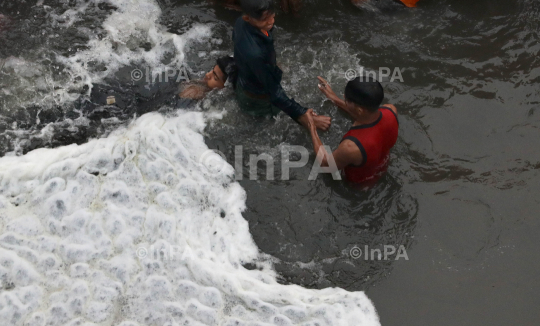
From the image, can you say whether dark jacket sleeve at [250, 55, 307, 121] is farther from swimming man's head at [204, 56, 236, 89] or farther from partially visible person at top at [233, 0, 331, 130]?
swimming man's head at [204, 56, 236, 89]

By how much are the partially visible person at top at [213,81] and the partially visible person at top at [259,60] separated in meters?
0.16

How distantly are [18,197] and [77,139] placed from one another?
2.56 feet

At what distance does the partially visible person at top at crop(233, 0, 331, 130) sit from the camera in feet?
8.78

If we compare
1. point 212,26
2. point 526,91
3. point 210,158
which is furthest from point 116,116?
point 526,91

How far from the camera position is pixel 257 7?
2607mm

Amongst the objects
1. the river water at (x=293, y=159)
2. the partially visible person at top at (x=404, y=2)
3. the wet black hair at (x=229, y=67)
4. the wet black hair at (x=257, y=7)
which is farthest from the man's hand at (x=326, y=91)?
the partially visible person at top at (x=404, y=2)

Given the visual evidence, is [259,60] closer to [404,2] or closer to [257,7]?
[257,7]

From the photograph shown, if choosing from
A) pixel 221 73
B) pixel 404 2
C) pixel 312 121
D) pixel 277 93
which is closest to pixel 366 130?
pixel 312 121

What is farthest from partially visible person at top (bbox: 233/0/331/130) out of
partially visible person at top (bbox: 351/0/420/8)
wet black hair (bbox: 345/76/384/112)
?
partially visible person at top (bbox: 351/0/420/8)

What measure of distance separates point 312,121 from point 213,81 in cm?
103

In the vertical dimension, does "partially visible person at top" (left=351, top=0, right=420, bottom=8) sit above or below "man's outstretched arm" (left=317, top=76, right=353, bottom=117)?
above

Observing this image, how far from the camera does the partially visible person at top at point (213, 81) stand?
3391 millimetres

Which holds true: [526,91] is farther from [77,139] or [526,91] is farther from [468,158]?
[77,139]

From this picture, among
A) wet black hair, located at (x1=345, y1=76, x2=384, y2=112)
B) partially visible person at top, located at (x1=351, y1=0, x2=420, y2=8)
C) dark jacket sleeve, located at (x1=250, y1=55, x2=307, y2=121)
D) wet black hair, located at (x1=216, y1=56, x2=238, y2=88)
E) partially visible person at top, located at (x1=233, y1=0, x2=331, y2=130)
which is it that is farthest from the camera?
partially visible person at top, located at (x1=351, y1=0, x2=420, y2=8)
